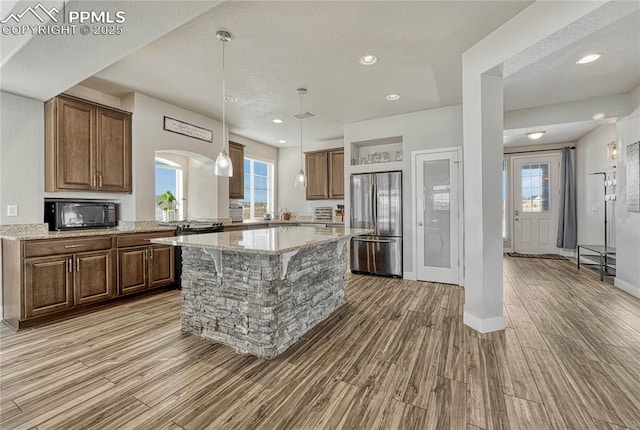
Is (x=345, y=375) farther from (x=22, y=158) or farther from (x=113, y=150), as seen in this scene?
(x=22, y=158)

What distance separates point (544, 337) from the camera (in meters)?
2.56

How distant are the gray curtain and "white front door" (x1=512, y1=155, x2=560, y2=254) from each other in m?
0.24

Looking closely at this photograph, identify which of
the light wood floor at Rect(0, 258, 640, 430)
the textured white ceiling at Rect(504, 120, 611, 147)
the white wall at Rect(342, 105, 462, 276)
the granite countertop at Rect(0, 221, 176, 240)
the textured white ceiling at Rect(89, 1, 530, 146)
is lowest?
the light wood floor at Rect(0, 258, 640, 430)

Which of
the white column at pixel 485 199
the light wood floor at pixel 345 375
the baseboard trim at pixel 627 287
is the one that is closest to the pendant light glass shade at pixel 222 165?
the light wood floor at pixel 345 375

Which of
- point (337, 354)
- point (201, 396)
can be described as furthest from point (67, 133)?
point (337, 354)

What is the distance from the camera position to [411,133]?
4.70m

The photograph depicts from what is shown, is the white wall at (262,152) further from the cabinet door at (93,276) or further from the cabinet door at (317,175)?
the cabinet door at (93,276)

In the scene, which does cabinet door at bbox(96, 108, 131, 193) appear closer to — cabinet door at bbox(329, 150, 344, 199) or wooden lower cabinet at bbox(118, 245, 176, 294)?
wooden lower cabinet at bbox(118, 245, 176, 294)

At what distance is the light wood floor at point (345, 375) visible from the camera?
161 centimetres

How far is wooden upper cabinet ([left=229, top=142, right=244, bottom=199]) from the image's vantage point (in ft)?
18.1

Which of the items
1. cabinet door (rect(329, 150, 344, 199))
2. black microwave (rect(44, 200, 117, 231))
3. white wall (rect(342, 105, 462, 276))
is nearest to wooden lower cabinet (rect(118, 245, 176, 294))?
black microwave (rect(44, 200, 117, 231))

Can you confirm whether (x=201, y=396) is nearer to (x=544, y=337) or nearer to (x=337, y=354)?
(x=337, y=354)

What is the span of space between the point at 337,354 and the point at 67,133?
386 centimetres

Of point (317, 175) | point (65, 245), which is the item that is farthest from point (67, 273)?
point (317, 175)
